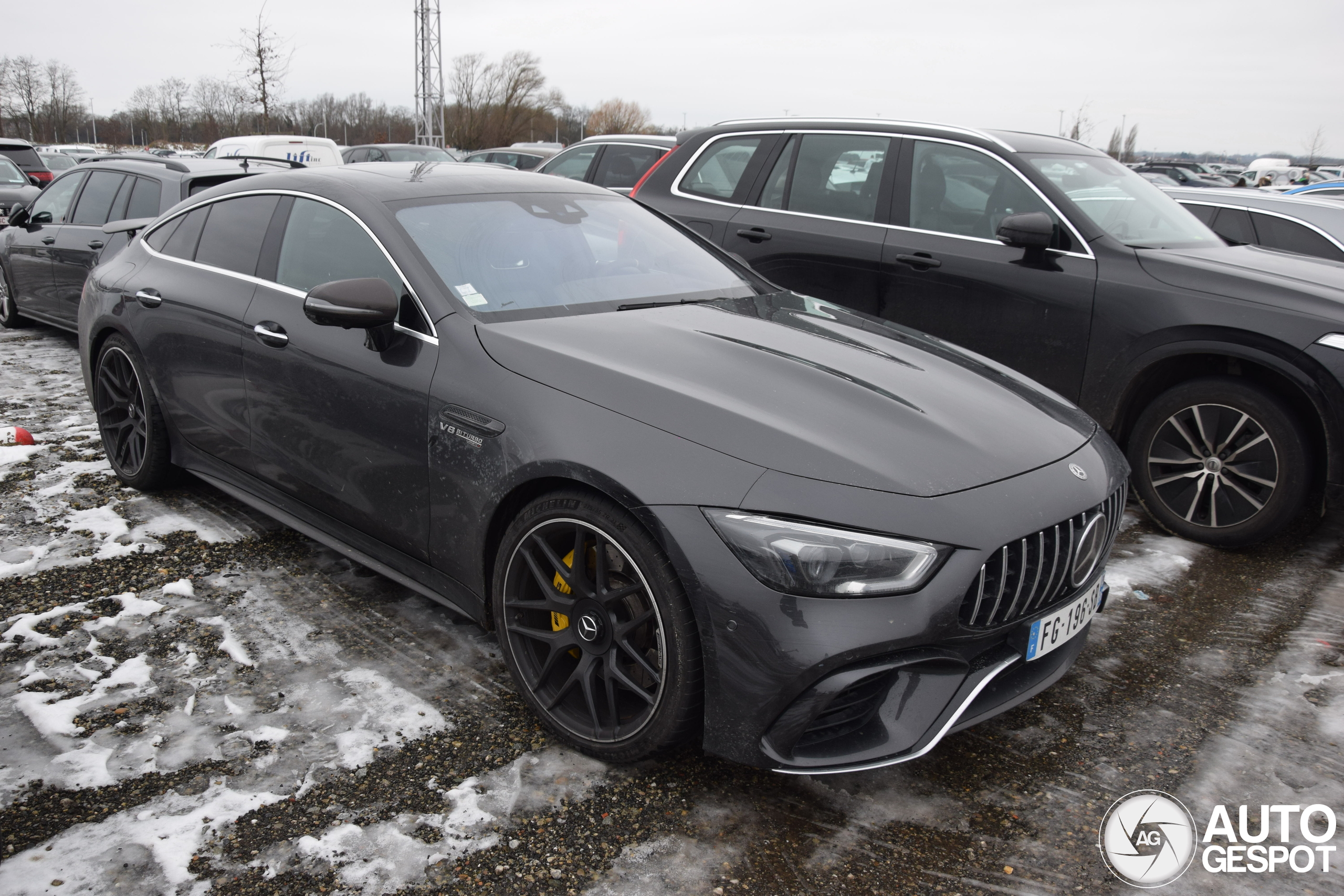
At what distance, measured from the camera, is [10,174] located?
1599 cm

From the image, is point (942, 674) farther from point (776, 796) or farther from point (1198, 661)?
point (1198, 661)

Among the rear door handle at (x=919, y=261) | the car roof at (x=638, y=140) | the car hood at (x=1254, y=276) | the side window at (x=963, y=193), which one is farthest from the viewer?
the car roof at (x=638, y=140)

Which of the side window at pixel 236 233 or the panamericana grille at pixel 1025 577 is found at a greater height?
the side window at pixel 236 233

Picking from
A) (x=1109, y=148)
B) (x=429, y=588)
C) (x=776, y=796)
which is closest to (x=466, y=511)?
(x=429, y=588)

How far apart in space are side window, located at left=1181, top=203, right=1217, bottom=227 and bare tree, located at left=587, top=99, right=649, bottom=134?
221 feet

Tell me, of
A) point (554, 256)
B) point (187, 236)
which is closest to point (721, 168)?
point (554, 256)

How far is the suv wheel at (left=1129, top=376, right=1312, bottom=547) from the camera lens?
410 cm

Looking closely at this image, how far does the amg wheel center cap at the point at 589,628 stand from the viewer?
247cm

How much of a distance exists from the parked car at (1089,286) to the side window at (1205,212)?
2284 millimetres

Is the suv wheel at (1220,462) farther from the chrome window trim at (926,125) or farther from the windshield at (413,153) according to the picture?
the windshield at (413,153)

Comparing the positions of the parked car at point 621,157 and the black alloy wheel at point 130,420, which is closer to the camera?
the black alloy wheel at point 130,420

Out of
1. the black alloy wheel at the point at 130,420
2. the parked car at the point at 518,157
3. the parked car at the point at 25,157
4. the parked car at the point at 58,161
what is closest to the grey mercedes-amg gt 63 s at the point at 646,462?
the black alloy wheel at the point at 130,420

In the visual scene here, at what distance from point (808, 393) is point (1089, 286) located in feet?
8.65

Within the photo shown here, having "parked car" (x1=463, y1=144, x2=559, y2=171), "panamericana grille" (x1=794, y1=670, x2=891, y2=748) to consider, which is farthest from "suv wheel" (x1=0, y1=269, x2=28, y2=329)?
"parked car" (x1=463, y1=144, x2=559, y2=171)
